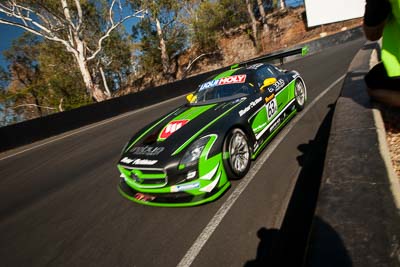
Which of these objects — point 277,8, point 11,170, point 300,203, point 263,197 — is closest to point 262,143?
point 263,197

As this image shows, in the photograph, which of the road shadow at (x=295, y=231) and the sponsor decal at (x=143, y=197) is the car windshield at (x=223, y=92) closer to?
the road shadow at (x=295, y=231)

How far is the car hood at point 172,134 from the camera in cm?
342

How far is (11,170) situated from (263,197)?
7218 mm

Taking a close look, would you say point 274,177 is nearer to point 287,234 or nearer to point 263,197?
point 263,197

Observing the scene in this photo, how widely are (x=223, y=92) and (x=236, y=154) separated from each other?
1465 millimetres

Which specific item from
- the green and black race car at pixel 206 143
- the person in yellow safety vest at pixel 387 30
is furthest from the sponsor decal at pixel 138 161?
the person in yellow safety vest at pixel 387 30

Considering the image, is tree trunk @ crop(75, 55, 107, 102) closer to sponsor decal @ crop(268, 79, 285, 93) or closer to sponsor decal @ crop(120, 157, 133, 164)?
sponsor decal @ crop(268, 79, 285, 93)

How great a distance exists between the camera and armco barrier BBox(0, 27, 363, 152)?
35.9 feet

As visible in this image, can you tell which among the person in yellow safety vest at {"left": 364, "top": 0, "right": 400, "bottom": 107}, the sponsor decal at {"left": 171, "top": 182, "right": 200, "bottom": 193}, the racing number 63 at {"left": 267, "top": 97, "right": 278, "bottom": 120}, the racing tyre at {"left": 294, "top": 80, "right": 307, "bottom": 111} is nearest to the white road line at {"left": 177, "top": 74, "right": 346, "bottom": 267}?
the sponsor decal at {"left": 171, "top": 182, "right": 200, "bottom": 193}

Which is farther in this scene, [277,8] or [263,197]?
[277,8]

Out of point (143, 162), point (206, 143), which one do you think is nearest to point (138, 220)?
point (143, 162)

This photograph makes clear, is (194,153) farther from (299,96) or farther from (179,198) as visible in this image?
(299,96)

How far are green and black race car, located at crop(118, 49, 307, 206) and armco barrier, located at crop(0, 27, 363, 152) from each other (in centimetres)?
321

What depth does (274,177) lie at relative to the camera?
375cm
